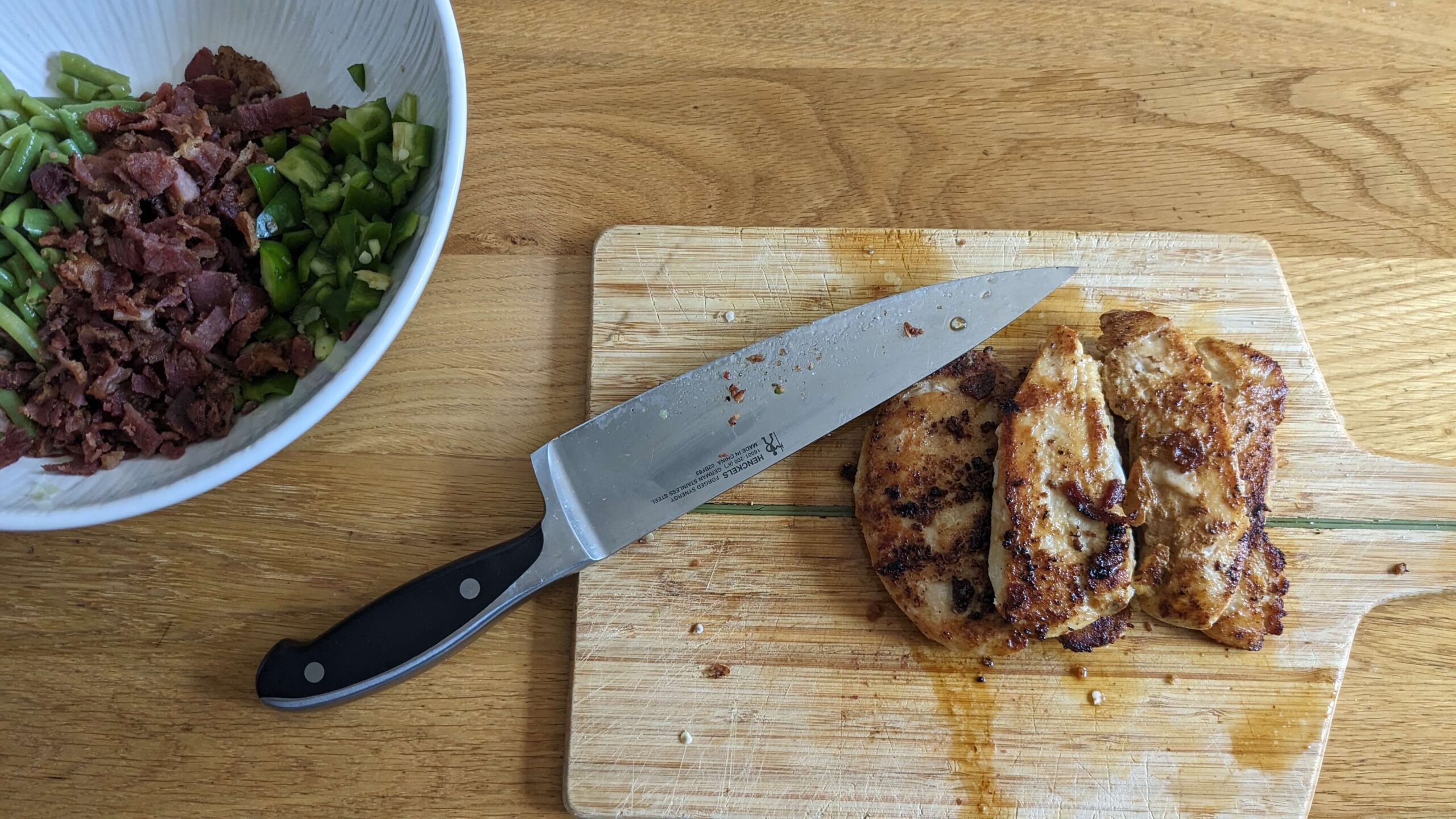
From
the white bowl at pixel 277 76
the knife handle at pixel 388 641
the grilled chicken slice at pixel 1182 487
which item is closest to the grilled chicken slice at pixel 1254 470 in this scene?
the grilled chicken slice at pixel 1182 487

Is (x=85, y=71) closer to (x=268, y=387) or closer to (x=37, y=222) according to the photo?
(x=37, y=222)

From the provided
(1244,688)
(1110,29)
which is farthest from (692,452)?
(1110,29)

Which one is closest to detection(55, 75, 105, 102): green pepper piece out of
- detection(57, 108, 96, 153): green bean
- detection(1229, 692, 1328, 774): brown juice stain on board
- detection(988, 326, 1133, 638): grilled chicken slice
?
detection(57, 108, 96, 153): green bean

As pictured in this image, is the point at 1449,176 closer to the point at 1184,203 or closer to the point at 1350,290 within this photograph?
the point at 1350,290

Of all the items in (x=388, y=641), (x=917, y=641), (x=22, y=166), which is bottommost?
(x=917, y=641)

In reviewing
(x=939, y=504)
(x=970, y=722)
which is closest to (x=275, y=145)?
(x=939, y=504)

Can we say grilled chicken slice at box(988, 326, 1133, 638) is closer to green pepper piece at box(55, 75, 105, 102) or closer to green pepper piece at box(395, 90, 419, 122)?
green pepper piece at box(395, 90, 419, 122)
